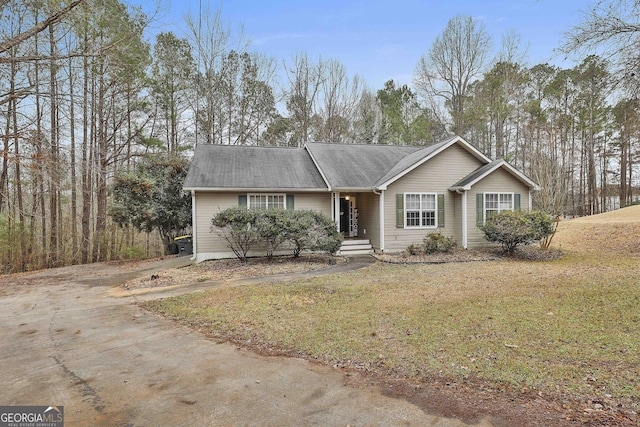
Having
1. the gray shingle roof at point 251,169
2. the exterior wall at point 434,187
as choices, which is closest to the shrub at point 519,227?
the exterior wall at point 434,187

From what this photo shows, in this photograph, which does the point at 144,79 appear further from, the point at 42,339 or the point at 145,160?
the point at 42,339

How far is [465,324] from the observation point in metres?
4.78

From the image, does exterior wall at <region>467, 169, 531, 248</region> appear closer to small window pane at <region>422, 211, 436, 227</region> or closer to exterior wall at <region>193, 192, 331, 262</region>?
small window pane at <region>422, 211, 436, 227</region>

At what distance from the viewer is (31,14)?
261 inches

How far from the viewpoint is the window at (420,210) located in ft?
42.3

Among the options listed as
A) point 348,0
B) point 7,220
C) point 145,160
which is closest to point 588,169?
point 348,0

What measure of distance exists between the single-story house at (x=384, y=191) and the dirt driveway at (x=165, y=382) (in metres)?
6.79

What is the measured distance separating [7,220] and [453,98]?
2487cm

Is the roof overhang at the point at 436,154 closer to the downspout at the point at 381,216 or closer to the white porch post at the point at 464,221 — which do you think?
the downspout at the point at 381,216

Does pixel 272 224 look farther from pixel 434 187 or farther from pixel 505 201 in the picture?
pixel 505 201

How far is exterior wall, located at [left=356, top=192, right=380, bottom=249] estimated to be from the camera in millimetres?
13096

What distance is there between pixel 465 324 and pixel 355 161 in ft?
36.0

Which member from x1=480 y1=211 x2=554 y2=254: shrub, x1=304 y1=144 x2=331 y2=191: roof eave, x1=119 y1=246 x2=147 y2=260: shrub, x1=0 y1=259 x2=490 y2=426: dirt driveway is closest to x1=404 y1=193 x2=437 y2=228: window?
x1=480 y1=211 x2=554 y2=254: shrub

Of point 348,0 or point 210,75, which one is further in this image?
point 210,75
